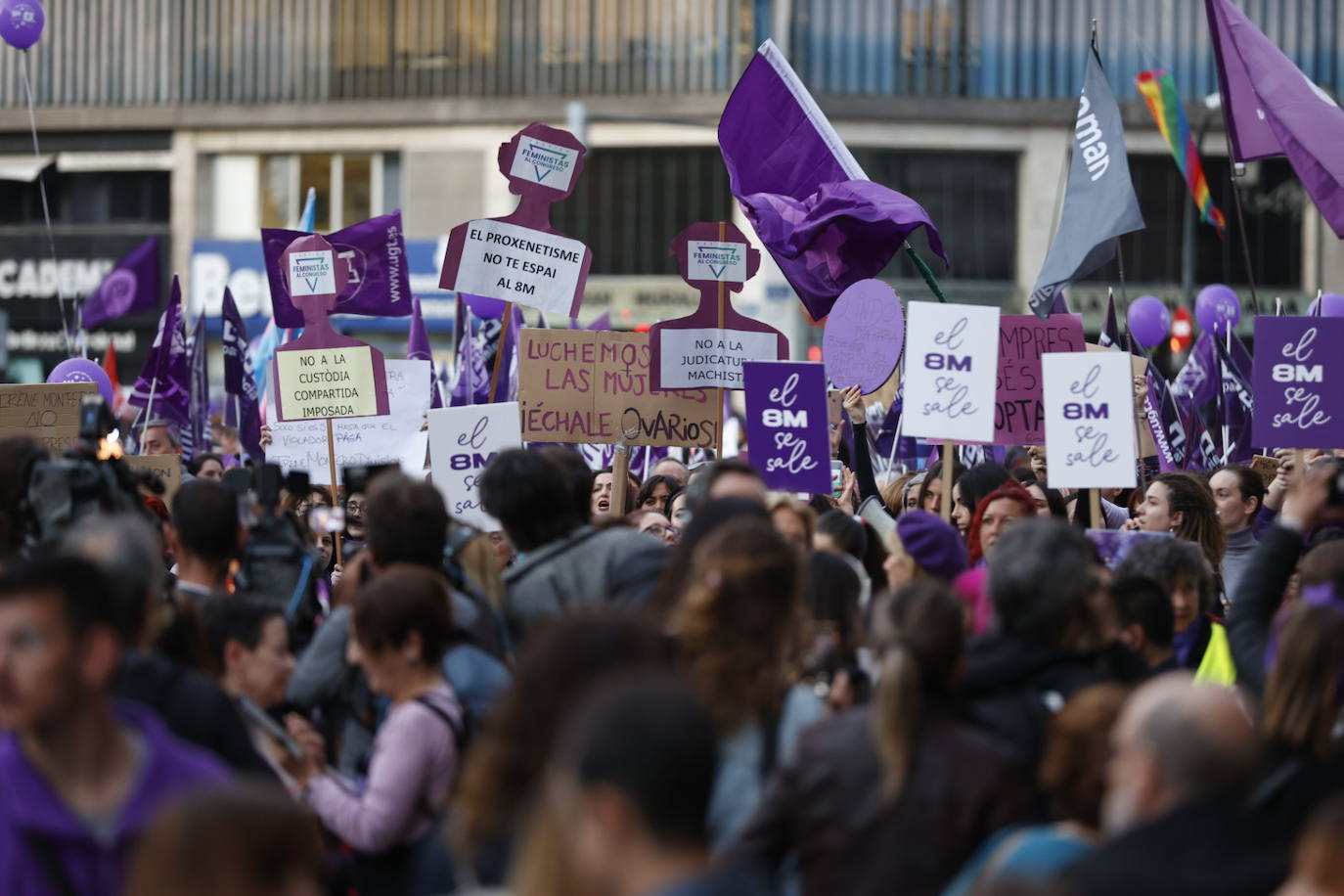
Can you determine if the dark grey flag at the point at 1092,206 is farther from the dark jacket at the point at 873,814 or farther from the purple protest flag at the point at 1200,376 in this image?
the dark jacket at the point at 873,814

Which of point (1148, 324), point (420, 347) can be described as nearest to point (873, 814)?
point (420, 347)

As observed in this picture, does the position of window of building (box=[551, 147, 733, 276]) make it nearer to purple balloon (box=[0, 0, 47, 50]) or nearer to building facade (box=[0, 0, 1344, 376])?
building facade (box=[0, 0, 1344, 376])

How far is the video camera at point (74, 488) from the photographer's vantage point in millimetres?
5402

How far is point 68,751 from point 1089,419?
518 cm

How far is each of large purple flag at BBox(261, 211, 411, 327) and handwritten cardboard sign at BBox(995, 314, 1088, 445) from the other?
374 centimetres

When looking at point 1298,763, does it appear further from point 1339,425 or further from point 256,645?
point 1339,425

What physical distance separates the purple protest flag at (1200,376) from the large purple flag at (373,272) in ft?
18.8

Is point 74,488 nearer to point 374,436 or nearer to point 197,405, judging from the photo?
point 374,436

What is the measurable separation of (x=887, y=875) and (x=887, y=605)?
2.03ft

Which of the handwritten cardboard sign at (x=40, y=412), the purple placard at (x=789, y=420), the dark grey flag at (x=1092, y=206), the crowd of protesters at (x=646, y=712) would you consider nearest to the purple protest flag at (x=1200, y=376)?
the dark grey flag at (x=1092, y=206)

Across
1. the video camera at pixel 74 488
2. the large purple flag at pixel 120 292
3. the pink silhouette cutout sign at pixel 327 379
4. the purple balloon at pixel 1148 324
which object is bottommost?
the video camera at pixel 74 488

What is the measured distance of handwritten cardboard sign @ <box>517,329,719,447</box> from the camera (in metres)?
9.27

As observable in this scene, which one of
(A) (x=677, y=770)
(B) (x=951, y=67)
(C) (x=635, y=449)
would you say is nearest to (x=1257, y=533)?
(C) (x=635, y=449)

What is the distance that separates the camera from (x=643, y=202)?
32.8 metres
